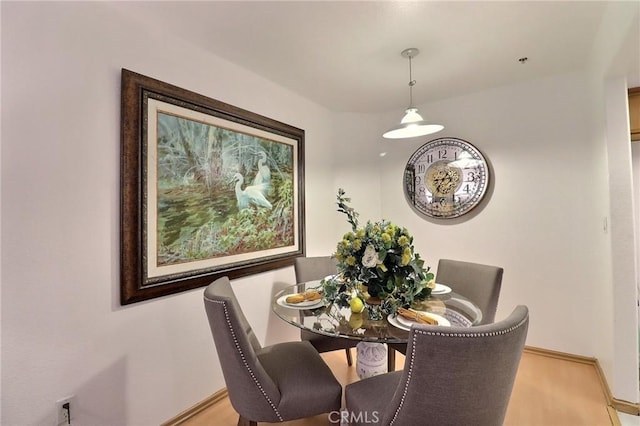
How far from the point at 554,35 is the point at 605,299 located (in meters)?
1.84

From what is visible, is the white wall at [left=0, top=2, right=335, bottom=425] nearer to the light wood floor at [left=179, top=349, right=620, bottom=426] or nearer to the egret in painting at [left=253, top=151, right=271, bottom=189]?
the light wood floor at [left=179, top=349, right=620, bottom=426]

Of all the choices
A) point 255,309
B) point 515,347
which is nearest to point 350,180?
point 255,309

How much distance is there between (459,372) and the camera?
0.98 metres

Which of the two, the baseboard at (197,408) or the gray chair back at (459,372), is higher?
the gray chair back at (459,372)

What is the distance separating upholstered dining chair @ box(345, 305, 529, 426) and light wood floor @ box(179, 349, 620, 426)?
40.6 inches

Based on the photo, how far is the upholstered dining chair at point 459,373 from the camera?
3.18 feet

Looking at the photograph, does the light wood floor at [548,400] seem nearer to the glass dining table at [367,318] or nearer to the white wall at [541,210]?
the white wall at [541,210]

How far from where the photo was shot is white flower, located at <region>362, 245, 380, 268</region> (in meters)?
1.60

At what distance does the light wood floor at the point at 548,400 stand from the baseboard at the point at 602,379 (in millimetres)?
25

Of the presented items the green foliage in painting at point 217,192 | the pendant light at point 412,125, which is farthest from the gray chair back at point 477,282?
the green foliage in painting at point 217,192

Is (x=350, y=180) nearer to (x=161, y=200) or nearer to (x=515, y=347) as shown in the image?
(x=161, y=200)

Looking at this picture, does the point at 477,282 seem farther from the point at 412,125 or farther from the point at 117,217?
the point at 117,217

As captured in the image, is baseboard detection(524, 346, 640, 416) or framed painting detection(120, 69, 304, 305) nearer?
framed painting detection(120, 69, 304, 305)

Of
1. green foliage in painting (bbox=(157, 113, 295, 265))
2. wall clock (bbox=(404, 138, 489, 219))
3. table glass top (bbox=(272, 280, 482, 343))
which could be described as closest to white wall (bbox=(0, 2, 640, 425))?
wall clock (bbox=(404, 138, 489, 219))
